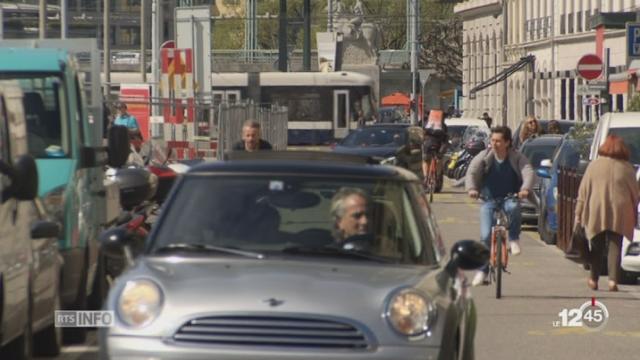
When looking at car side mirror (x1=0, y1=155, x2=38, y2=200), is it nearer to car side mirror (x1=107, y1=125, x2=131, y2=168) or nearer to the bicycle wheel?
car side mirror (x1=107, y1=125, x2=131, y2=168)

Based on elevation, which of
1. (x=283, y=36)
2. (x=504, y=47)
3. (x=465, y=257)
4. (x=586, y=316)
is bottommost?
(x=586, y=316)

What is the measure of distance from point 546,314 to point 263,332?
8.67 metres

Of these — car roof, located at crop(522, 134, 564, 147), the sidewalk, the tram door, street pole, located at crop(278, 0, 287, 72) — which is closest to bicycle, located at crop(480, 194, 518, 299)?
the sidewalk

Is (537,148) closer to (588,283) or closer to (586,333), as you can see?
(588,283)

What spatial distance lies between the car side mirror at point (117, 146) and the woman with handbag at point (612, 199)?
5495 mm

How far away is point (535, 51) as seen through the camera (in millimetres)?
87188

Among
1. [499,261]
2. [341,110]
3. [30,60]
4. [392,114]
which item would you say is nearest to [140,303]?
[30,60]

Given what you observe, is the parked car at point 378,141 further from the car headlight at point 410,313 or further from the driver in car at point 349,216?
the car headlight at point 410,313

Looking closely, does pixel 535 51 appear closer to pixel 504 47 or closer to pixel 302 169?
pixel 504 47

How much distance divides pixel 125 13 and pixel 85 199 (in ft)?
421

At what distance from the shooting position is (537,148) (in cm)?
3206

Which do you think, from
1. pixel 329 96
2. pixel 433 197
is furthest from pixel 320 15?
pixel 433 197

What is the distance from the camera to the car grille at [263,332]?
28.1 feet

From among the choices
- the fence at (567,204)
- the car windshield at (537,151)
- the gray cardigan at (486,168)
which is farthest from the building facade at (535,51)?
the gray cardigan at (486,168)
